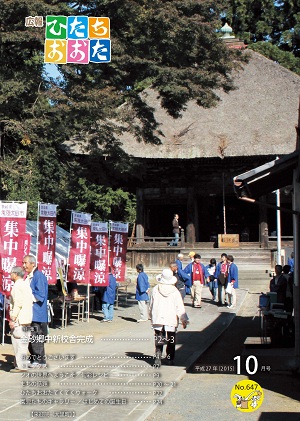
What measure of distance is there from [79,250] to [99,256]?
122cm

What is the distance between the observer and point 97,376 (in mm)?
9445

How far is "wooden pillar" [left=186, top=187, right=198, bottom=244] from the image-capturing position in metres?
32.7

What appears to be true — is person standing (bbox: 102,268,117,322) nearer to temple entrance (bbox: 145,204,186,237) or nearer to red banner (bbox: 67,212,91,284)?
red banner (bbox: 67,212,91,284)

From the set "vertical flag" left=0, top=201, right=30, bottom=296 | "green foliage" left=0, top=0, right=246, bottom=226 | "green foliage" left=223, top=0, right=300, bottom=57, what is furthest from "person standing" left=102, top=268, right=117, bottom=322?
"green foliage" left=223, top=0, right=300, bottom=57

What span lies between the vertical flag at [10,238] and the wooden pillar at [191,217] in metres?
20.4

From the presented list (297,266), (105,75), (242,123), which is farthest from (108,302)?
(242,123)

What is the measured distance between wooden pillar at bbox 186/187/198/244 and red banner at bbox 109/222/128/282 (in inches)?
538

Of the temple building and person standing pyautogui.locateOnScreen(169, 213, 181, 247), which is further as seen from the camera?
person standing pyautogui.locateOnScreen(169, 213, 181, 247)

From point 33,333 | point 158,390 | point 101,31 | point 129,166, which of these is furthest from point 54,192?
point 158,390

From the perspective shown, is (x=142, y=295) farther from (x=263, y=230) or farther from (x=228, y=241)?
(x=263, y=230)

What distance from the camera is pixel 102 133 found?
19.0 metres

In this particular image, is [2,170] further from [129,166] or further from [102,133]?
[129,166]

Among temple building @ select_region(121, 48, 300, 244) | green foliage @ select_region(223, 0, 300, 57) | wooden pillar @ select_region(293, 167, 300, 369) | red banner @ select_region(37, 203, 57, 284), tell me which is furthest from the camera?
green foliage @ select_region(223, 0, 300, 57)

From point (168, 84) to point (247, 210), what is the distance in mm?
18597
